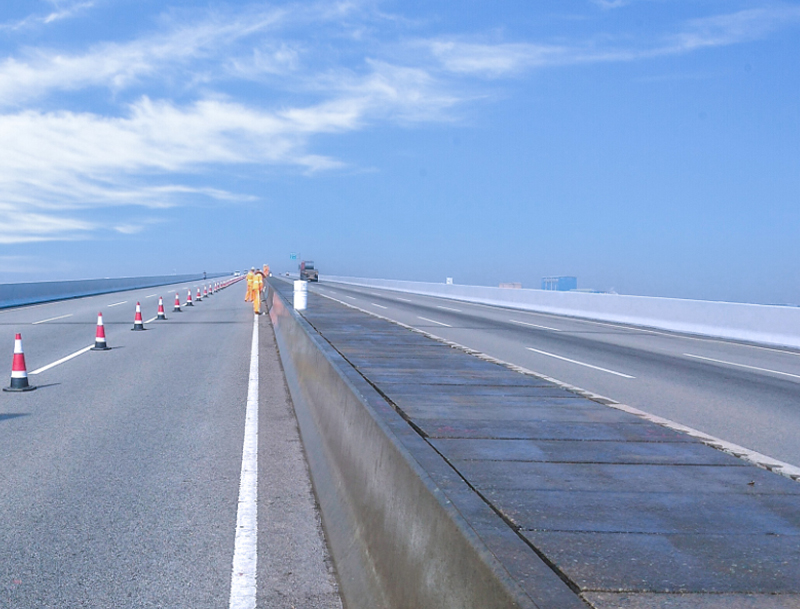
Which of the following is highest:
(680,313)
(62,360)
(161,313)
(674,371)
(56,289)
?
(56,289)

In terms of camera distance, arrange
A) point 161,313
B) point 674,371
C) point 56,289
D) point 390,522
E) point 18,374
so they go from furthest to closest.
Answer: point 56,289 < point 161,313 < point 674,371 < point 18,374 < point 390,522

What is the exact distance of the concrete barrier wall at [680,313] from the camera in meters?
20.0

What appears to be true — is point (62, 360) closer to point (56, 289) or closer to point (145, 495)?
point (145, 495)

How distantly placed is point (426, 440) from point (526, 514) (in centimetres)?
179

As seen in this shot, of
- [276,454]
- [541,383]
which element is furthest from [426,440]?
[541,383]

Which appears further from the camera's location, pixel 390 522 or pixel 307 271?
pixel 307 271

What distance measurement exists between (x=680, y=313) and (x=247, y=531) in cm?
2198

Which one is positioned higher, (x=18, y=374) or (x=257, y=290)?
(x=257, y=290)

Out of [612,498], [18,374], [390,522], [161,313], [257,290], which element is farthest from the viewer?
[257,290]

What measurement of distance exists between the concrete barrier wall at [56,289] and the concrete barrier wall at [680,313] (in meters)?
23.7

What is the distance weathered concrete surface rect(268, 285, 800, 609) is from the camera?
118 inches

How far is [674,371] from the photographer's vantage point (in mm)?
13602

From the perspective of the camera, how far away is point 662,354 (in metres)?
16.7

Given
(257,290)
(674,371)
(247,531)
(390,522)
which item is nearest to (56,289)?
(257,290)
